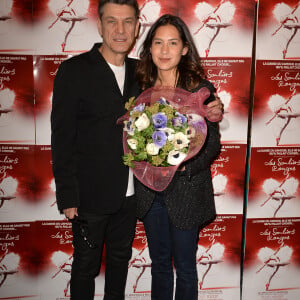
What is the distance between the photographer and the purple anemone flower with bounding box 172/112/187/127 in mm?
1576

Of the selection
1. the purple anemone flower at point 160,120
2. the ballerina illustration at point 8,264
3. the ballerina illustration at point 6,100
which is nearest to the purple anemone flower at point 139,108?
the purple anemone flower at point 160,120

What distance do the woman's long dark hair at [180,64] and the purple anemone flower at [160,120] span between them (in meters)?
0.43

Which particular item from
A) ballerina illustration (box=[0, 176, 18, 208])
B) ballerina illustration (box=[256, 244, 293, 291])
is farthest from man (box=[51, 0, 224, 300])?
ballerina illustration (box=[256, 244, 293, 291])

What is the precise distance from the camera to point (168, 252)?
2.10 m

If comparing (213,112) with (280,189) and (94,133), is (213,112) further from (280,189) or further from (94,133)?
(280,189)

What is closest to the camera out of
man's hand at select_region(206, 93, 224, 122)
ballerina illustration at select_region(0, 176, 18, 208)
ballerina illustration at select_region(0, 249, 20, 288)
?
man's hand at select_region(206, 93, 224, 122)

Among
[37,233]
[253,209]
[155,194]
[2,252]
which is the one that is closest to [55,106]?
[155,194]

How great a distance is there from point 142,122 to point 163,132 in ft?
0.36

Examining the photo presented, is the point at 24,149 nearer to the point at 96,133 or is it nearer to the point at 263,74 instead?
the point at 96,133

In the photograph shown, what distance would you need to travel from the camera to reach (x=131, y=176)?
81.3 inches

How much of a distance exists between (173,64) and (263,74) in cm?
84

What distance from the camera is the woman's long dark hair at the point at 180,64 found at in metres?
1.92

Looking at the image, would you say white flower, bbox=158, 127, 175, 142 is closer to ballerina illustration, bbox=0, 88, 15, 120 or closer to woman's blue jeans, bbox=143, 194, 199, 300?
woman's blue jeans, bbox=143, 194, 199, 300

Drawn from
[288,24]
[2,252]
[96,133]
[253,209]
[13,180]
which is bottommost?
[2,252]
